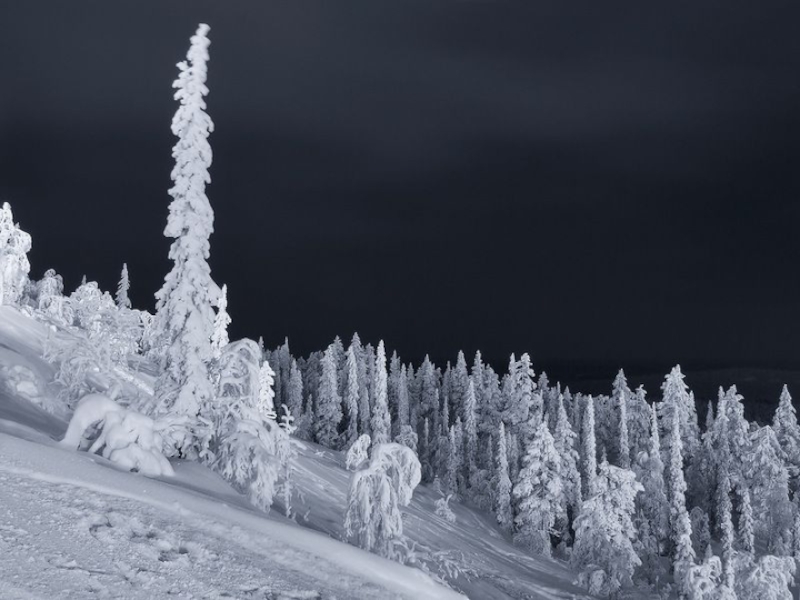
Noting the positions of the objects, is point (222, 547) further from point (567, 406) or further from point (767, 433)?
point (567, 406)

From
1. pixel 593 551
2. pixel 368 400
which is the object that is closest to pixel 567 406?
pixel 368 400

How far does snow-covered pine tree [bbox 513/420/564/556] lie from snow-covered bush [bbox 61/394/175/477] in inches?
2326

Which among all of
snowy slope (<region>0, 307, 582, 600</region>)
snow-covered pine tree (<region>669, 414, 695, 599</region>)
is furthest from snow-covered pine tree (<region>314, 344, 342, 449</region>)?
snowy slope (<region>0, 307, 582, 600</region>)

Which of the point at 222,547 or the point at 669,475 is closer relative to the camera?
the point at 222,547

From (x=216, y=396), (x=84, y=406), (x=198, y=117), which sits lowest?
(x=84, y=406)

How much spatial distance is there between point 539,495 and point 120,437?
62697mm

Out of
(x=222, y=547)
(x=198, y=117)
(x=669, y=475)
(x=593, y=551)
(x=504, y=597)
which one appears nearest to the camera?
(x=222, y=547)

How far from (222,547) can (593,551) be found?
50818 millimetres

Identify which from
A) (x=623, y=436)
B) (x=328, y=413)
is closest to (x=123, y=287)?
(x=328, y=413)

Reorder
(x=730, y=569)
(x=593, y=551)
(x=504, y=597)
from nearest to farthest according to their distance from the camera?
(x=730, y=569), (x=504, y=597), (x=593, y=551)

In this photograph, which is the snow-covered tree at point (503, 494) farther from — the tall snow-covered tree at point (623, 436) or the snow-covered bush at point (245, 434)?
the snow-covered bush at point (245, 434)

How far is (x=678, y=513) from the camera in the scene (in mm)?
73812

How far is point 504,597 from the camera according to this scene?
153 ft

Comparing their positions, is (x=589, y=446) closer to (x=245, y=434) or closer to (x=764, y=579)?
(x=764, y=579)
